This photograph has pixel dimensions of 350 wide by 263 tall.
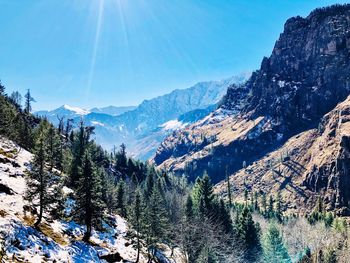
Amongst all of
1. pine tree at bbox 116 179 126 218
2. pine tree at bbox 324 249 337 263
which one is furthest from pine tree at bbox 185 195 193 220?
pine tree at bbox 324 249 337 263

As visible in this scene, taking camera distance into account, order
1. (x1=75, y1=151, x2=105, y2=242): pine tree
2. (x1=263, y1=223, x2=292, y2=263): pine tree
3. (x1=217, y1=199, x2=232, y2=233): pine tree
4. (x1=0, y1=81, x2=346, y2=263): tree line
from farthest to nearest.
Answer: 1. (x1=217, y1=199, x2=232, y2=233): pine tree
2. (x1=263, y1=223, x2=292, y2=263): pine tree
3. (x1=75, y1=151, x2=105, y2=242): pine tree
4. (x1=0, y1=81, x2=346, y2=263): tree line

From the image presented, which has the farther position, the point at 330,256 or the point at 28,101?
the point at 28,101

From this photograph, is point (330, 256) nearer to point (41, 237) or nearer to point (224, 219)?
point (224, 219)

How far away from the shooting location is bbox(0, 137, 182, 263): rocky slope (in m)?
42.4

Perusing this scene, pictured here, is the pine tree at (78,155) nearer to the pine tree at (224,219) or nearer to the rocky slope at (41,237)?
the rocky slope at (41,237)

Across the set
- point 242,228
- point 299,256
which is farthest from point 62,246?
point 299,256

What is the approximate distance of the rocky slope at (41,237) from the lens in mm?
42406

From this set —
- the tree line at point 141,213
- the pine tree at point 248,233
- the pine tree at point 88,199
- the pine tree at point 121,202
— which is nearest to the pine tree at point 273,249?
the tree line at point 141,213

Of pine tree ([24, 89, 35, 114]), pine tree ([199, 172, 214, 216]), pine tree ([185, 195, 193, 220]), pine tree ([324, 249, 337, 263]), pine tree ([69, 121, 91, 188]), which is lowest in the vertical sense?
pine tree ([324, 249, 337, 263])

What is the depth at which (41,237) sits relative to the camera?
158ft

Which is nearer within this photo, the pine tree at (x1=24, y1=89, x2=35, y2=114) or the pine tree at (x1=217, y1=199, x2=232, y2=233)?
the pine tree at (x1=217, y1=199, x2=232, y2=233)

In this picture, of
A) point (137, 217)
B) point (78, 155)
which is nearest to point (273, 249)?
point (137, 217)

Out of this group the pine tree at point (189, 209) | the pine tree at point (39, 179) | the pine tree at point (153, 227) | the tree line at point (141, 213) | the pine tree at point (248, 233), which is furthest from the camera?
the pine tree at point (248, 233)

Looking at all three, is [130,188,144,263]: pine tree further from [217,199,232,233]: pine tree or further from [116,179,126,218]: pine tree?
[116,179,126,218]: pine tree
